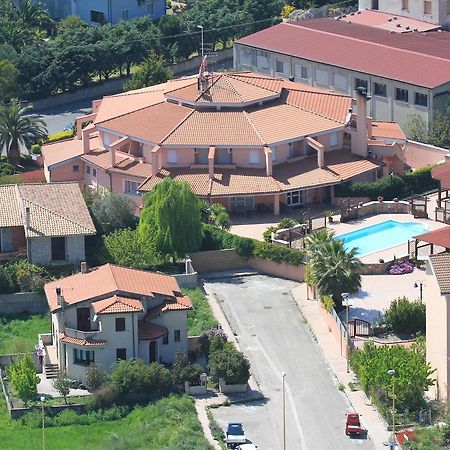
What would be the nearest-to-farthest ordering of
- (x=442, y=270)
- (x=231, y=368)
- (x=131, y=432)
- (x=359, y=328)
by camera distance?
1. (x=131, y=432)
2. (x=442, y=270)
3. (x=231, y=368)
4. (x=359, y=328)

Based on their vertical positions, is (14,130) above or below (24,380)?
above

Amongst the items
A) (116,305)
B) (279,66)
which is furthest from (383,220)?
(279,66)

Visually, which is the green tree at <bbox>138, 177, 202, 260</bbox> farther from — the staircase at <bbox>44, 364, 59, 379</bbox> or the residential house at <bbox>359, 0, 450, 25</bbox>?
the residential house at <bbox>359, 0, 450, 25</bbox>

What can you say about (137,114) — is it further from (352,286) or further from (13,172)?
(352,286)

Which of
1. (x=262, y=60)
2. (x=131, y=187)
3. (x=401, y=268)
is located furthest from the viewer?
(x=262, y=60)

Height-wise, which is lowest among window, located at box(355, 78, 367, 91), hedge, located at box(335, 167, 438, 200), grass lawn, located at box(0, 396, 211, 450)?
grass lawn, located at box(0, 396, 211, 450)

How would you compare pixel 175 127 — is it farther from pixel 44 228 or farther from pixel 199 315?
pixel 199 315

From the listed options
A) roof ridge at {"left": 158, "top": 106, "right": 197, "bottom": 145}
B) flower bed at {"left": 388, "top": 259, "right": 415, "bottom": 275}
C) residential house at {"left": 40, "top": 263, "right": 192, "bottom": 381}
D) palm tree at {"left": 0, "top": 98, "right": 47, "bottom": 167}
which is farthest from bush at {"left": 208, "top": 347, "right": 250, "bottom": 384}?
palm tree at {"left": 0, "top": 98, "right": 47, "bottom": 167}

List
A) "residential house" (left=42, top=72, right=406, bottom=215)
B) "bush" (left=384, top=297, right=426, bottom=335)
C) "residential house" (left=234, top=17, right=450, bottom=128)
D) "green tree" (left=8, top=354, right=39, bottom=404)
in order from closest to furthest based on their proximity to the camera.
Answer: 1. "green tree" (left=8, top=354, right=39, bottom=404)
2. "bush" (left=384, top=297, right=426, bottom=335)
3. "residential house" (left=42, top=72, right=406, bottom=215)
4. "residential house" (left=234, top=17, right=450, bottom=128)
